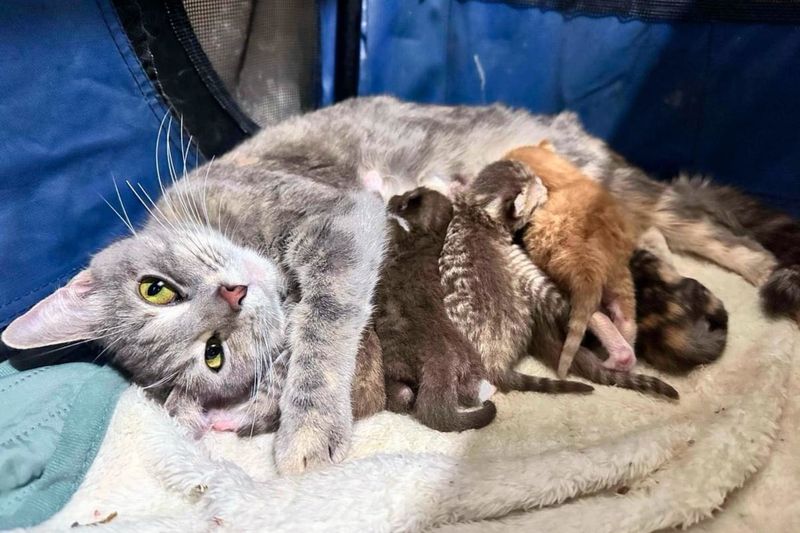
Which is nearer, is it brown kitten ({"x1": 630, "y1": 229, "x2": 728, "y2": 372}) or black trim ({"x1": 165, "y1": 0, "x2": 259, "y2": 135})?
brown kitten ({"x1": 630, "y1": 229, "x2": 728, "y2": 372})

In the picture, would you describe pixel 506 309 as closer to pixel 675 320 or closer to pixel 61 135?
pixel 675 320

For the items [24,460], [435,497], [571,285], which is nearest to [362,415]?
[435,497]

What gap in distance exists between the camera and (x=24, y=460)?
1.48 meters

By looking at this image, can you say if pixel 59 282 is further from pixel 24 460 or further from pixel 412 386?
pixel 412 386

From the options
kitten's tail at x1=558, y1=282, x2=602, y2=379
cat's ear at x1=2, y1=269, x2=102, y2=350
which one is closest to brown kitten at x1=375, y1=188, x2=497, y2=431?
kitten's tail at x1=558, y1=282, x2=602, y2=379

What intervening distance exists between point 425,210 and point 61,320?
3.40 feet

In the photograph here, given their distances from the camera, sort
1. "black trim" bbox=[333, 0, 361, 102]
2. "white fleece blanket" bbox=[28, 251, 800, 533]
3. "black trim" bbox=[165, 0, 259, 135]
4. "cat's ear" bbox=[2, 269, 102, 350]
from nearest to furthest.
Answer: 1. "white fleece blanket" bbox=[28, 251, 800, 533]
2. "cat's ear" bbox=[2, 269, 102, 350]
3. "black trim" bbox=[165, 0, 259, 135]
4. "black trim" bbox=[333, 0, 361, 102]

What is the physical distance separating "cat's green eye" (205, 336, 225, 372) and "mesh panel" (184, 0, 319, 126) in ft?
4.05

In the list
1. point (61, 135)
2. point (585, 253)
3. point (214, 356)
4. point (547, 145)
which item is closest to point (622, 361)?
point (585, 253)

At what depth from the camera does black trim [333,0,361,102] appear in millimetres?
2604

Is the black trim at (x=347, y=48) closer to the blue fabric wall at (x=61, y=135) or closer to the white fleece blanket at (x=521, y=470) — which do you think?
the blue fabric wall at (x=61, y=135)

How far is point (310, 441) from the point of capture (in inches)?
57.1

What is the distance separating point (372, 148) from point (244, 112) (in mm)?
635

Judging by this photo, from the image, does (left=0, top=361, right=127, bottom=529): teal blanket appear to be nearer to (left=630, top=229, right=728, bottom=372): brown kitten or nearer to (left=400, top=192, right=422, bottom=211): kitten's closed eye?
(left=400, top=192, right=422, bottom=211): kitten's closed eye
